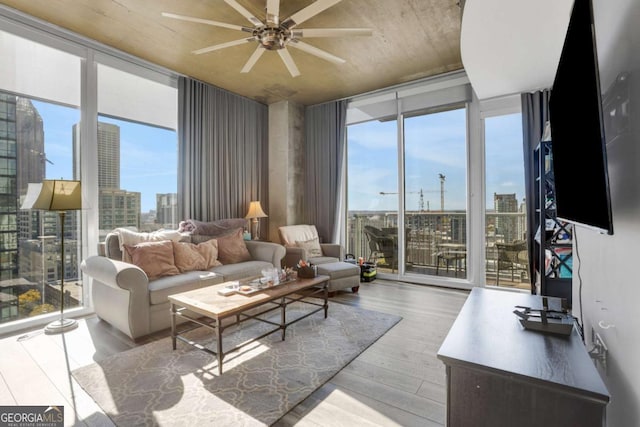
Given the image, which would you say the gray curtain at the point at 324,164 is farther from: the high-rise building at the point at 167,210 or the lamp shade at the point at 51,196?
the lamp shade at the point at 51,196

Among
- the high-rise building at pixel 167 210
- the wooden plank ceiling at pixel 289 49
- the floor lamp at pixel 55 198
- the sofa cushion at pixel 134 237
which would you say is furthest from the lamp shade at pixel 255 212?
the floor lamp at pixel 55 198

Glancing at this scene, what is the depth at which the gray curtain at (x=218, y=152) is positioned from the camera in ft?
13.3

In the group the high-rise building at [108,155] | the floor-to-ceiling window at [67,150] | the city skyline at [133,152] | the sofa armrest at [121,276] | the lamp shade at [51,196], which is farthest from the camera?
the high-rise building at [108,155]

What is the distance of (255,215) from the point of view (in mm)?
4602

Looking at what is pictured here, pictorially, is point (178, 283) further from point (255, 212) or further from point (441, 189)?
point (441, 189)

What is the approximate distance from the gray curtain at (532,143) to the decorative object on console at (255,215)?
3418mm

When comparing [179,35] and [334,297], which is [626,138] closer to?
[334,297]

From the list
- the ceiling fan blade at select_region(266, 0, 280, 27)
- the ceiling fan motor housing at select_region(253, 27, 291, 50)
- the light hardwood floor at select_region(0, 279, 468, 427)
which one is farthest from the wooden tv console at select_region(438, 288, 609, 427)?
the ceiling fan motor housing at select_region(253, 27, 291, 50)

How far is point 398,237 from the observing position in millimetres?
4766

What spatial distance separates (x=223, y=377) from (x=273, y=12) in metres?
2.52

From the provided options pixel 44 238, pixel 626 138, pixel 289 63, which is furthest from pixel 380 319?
pixel 44 238

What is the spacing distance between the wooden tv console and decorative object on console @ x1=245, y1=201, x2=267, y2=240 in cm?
363

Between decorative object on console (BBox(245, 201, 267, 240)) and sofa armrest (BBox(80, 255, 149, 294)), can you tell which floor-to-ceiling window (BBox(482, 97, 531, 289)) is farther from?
sofa armrest (BBox(80, 255, 149, 294))

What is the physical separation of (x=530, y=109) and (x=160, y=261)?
4.40m
